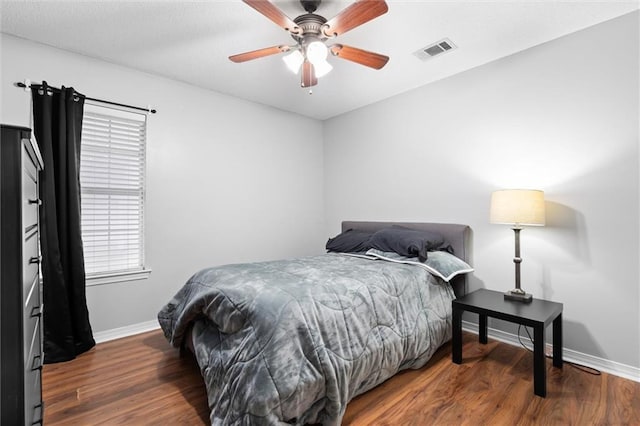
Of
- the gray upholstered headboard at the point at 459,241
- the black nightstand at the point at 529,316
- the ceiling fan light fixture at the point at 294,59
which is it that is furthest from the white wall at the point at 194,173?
the black nightstand at the point at 529,316

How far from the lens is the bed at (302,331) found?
5.01 ft

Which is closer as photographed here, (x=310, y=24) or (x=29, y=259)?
(x=29, y=259)

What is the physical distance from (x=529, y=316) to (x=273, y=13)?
8.12 feet

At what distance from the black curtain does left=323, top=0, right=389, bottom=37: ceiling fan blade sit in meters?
2.31

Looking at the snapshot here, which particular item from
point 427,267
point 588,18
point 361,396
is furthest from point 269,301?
point 588,18

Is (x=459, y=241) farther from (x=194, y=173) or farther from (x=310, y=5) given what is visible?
(x=194, y=173)

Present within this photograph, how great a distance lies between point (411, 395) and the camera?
6.40 ft

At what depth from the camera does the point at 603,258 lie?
228 cm

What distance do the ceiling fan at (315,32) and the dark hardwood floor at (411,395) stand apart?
223 centimetres

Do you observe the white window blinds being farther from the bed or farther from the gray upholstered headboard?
the gray upholstered headboard

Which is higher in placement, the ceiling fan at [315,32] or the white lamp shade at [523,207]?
the ceiling fan at [315,32]

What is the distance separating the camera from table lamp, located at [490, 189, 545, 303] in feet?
7.52

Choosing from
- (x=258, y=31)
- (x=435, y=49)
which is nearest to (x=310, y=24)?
(x=258, y=31)

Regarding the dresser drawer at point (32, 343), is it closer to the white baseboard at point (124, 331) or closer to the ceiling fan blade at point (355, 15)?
the white baseboard at point (124, 331)
